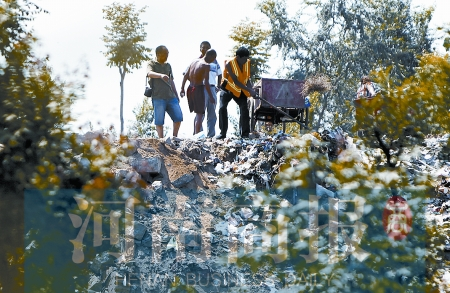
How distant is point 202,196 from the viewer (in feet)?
25.8

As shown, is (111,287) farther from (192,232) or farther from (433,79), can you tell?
(433,79)

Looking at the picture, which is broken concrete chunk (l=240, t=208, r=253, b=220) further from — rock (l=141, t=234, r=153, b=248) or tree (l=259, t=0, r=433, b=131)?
tree (l=259, t=0, r=433, b=131)

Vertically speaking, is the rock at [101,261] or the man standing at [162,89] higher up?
the man standing at [162,89]

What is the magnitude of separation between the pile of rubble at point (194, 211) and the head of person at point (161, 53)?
1.06 meters

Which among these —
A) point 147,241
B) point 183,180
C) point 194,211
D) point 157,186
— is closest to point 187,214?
point 194,211

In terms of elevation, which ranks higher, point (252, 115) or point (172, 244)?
point (252, 115)

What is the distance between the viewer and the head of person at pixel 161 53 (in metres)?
9.12

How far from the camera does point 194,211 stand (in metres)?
7.37

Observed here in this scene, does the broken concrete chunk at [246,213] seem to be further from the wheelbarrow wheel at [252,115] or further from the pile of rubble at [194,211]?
the wheelbarrow wheel at [252,115]

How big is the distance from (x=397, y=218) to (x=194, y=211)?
4.04m

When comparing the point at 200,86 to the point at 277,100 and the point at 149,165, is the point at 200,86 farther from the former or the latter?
the point at 277,100

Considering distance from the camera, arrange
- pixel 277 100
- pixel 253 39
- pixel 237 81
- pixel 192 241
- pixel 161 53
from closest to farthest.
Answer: pixel 192 241 → pixel 161 53 → pixel 237 81 → pixel 277 100 → pixel 253 39

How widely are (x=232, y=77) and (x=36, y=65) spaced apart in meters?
5.85

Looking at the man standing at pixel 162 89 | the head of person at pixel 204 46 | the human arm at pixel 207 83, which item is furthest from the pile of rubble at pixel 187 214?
the head of person at pixel 204 46
